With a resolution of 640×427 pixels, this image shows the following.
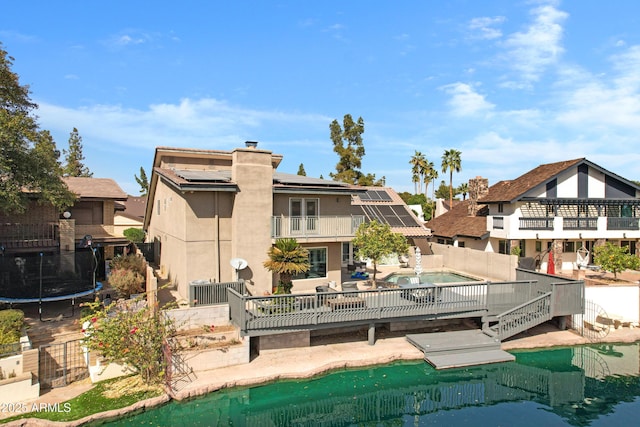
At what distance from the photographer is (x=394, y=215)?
33812mm

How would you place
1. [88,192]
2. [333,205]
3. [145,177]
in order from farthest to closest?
1. [145,177]
2. [88,192]
3. [333,205]

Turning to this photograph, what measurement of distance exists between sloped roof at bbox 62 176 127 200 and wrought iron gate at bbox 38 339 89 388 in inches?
468

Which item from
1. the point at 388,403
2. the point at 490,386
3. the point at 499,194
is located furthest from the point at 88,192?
the point at 499,194

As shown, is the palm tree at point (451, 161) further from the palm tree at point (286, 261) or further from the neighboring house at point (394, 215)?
the palm tree at point (286, 261)

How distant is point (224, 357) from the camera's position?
1446 cm

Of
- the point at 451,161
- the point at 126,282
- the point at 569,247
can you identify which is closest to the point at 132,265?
the point at 126,282

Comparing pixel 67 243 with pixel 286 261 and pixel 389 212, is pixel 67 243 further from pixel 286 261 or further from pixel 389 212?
pixel 389 212

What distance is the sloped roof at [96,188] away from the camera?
24011 mm

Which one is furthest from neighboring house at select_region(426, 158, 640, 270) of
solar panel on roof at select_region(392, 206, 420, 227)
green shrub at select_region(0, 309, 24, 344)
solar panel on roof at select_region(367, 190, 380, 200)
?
green shrub at select_region(0, 309, 24, 344)

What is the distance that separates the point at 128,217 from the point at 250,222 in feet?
71.7

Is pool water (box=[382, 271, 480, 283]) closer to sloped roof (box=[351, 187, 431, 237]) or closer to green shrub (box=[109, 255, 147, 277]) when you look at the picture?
sloped roof (box=[351, 187, 431, 237])

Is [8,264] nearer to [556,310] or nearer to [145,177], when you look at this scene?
[556,310]

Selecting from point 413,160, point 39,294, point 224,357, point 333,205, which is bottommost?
point 224,357

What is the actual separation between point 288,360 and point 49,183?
12.9 m
